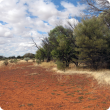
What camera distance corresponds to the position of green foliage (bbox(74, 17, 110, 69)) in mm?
13321

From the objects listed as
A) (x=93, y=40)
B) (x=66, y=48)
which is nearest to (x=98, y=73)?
(x=93, y=40)

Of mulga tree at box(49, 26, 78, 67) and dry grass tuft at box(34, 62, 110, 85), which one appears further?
mulga tree at box(49, 26, 78, 67)

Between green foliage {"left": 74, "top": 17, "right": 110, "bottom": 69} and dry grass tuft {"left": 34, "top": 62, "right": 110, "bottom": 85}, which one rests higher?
green foliage {"left": 74, "top": 17, "right": 110, "bottom": 69}

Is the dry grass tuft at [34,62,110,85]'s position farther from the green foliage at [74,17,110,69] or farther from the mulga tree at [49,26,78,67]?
the mulga tree at [49,26,78,67]

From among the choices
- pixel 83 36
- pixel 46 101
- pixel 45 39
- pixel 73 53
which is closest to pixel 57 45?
pixel 73 53

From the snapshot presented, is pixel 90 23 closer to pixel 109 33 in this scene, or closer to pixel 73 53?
pixel 109 33

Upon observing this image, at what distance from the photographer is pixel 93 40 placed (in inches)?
526

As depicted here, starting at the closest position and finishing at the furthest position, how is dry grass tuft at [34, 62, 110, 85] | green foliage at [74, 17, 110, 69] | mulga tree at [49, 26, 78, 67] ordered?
dry grass tuft at [34, 62, 110, 85], green foliage at [74, 17, 110, 69], mulga tree at [49, 26, 78, 67]

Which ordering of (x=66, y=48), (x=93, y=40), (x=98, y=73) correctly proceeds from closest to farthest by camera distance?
1. (x=98, y=73)
2. (x=93, y=40)
3. (x=66, y=48)

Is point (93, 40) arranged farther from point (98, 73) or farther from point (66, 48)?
point (66, 48)

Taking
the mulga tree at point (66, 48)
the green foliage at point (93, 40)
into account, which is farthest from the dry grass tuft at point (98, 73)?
the mulga tree at point (66, 48)

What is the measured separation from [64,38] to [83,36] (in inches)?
136

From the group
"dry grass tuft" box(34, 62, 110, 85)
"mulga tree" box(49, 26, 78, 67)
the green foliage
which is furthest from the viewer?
"mulga tree" box(49, 26, 78, 67)

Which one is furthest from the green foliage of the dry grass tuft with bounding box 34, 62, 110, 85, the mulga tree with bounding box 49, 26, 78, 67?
the mulga tree with bounding box 49, 26, 78, 67
